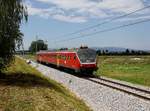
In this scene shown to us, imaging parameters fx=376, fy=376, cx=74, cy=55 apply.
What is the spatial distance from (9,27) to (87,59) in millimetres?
15683

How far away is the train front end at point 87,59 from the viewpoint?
114 feet

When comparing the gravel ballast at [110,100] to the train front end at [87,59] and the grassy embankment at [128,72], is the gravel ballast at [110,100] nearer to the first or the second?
the grassy embankment at [128,72]

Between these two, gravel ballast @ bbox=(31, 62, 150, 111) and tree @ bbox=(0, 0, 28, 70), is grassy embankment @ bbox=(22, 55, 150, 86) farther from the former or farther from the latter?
tree @ bbox=(0, 0, 28, 70)

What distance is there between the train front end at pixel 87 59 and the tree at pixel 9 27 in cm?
1344

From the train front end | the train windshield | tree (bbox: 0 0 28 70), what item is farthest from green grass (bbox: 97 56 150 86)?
tree (bbox: 0 0 28 70)

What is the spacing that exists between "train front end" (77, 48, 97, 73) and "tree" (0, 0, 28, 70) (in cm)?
1344

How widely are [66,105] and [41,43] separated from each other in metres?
131

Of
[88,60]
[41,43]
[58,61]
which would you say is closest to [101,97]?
[88,60]

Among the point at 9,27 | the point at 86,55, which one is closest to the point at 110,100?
the point at 9,27

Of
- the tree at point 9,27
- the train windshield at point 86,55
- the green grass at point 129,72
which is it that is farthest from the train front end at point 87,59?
the tree at point 9,27

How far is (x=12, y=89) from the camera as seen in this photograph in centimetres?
1644

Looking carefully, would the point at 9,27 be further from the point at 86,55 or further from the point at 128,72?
the point at 128,72

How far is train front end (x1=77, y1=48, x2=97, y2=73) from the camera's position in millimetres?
34656

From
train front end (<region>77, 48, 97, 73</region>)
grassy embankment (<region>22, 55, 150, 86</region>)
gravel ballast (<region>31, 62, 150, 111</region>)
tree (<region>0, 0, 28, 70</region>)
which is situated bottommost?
grassy embankment (<region>22, 55, 150, 86</region>)
